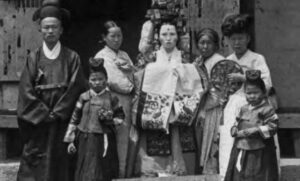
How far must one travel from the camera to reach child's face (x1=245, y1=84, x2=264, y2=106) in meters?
6.66

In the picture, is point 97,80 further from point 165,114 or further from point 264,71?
point 264,71

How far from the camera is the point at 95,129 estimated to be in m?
6.74

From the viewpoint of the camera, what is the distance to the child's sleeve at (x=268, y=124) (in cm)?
659

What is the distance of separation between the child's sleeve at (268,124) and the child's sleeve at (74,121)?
165 centimetres

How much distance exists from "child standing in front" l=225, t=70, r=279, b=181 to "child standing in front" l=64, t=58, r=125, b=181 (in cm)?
111

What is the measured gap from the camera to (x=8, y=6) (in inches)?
316

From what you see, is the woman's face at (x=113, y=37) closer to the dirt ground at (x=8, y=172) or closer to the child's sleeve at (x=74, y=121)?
the child's sleeve at (x=74, y=121)

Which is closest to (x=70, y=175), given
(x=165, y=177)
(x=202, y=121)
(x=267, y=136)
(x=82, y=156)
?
(x=82, y=156)

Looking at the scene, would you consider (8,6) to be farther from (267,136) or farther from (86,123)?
(267,136)

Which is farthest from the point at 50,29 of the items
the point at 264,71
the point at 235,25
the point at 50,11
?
the point at 264,71

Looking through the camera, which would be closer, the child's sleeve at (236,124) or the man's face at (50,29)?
the child's sleeve at (236,124)

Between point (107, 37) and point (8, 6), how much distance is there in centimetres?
138

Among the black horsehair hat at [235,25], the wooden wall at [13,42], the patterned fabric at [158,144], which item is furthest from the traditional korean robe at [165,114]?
the wooden wall at [13,42]

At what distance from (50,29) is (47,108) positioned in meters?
0.76
